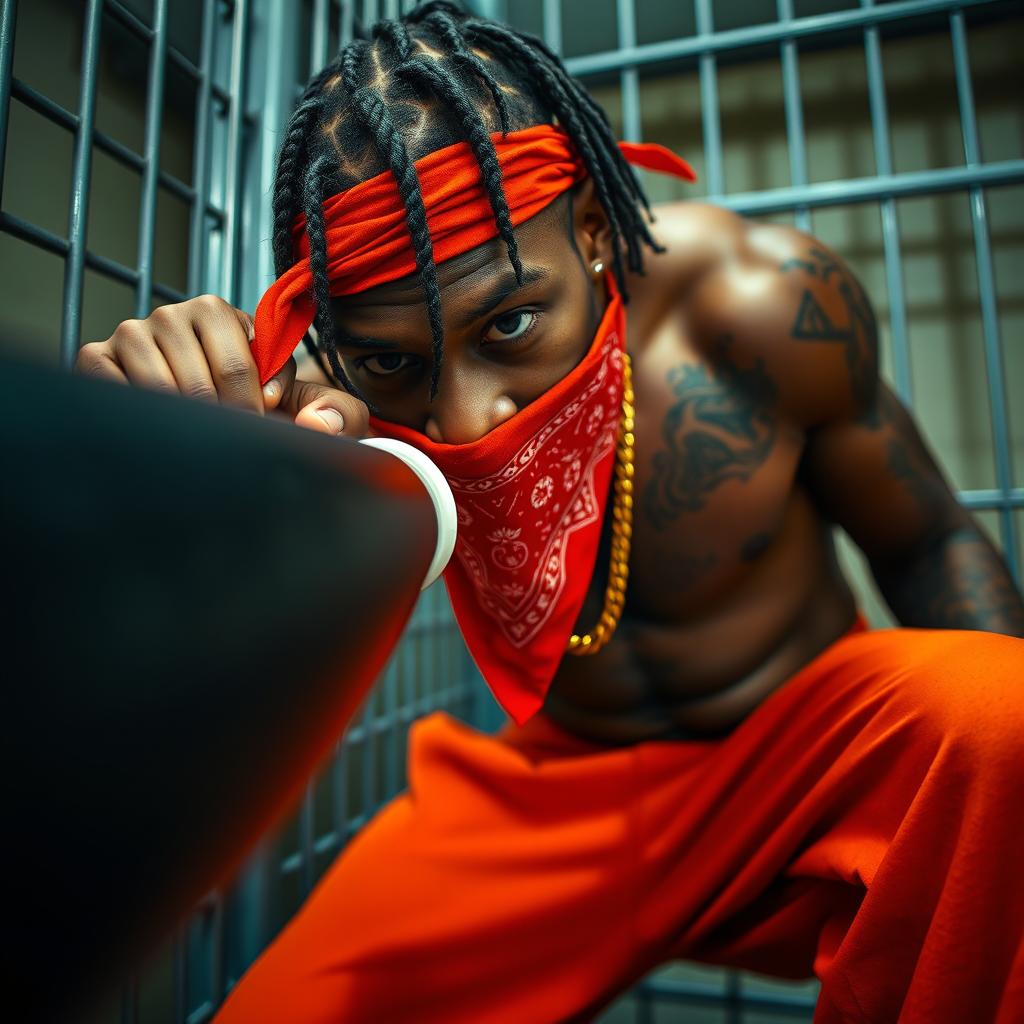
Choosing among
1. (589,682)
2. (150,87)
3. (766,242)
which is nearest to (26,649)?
(150,87)

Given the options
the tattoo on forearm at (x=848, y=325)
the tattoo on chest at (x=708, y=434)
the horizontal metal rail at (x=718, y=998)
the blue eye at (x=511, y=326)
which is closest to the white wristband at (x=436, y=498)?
the blue eye at (x=511, y=326)

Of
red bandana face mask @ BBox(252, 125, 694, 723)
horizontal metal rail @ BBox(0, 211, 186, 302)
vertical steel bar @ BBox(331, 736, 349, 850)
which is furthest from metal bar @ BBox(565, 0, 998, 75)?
vertical steel bar @ BBox(331, 736, 349, 850)

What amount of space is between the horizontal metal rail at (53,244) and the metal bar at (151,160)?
0.04ft

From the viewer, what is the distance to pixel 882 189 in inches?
50.6

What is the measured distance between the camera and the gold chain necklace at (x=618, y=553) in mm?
855

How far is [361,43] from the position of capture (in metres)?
0.73

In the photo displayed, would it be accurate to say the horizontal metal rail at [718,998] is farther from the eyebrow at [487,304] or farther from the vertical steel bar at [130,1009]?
the eyebrow at [487,304]

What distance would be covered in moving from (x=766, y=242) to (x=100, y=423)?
0.93 metres

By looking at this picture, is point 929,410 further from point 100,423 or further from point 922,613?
point 100,423

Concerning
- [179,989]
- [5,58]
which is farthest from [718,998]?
[5,58]

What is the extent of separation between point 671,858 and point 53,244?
2.87 ft

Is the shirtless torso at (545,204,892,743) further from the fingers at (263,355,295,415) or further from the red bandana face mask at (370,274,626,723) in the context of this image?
the fingers at (263,355,295,415)

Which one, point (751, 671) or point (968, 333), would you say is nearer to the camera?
point (751, 671)

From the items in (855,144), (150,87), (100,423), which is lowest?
(100,423)
